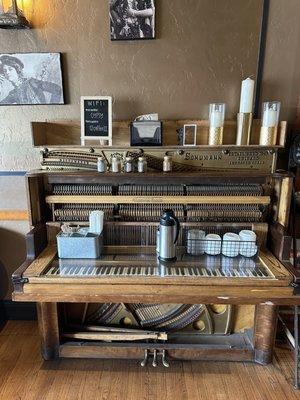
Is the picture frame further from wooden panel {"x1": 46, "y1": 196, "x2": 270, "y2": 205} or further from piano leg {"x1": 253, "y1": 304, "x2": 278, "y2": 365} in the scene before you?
piano leg {"x1": 253, "y1": 304, "x2": 278, "y2": 365}

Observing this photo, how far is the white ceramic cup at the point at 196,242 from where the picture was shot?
6.31 ft

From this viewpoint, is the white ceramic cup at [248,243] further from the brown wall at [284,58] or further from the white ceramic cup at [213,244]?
the brown wall at [284,58]

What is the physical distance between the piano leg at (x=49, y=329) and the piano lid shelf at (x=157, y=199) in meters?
0.74

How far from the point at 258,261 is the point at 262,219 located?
0.29 meters

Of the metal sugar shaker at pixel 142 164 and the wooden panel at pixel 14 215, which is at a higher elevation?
the metal sugar shaker at pixel 142 164

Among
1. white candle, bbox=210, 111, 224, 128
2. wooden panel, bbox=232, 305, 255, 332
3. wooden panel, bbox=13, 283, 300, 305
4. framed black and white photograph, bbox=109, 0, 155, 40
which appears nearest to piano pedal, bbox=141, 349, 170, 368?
wooden panel, bbox=232, 305, 255, 332

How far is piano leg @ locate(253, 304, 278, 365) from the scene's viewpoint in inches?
80.0

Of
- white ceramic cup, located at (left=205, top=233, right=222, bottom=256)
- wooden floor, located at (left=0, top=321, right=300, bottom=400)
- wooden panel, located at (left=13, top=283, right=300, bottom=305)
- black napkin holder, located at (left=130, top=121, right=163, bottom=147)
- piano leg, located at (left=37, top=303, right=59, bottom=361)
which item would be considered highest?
black napkin holder, located at (left=130, top=121, right=163, bottom=147)

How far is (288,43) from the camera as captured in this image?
199 centimetres

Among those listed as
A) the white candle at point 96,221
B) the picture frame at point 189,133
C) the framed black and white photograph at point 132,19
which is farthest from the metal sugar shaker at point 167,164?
the framed black and white photograph at point 132,19

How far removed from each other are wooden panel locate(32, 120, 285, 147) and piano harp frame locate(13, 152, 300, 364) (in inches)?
11.7

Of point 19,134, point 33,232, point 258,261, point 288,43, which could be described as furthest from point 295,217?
point 19,134

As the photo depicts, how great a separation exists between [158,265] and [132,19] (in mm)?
1621

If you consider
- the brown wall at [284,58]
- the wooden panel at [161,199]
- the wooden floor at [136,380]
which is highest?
the brown wall at [284,58]
